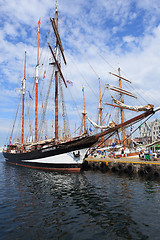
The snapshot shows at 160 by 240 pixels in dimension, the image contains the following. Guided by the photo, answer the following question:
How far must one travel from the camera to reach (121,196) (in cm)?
1127

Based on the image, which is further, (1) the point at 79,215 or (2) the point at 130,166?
(2) the point at 130,166

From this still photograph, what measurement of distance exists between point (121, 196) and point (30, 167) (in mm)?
22287

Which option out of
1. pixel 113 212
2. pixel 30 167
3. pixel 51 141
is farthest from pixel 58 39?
pixel 113 212

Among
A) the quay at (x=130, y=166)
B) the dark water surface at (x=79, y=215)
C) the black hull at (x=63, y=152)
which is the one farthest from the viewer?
the black hull at (x=63, y=152)

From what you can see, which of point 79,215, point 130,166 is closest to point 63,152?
point 130,166

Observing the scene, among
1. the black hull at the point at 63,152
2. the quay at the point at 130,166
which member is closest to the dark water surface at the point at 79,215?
the quay at the point at 130,166

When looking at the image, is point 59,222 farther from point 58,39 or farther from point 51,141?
point 58,39

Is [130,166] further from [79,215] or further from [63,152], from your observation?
[79,215]

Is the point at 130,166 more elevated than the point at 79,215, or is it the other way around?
the point at 130,166

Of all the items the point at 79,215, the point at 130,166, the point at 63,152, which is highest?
the point at 63,152

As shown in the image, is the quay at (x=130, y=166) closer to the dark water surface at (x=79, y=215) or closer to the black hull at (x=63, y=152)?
the black hull at (x=63, y=152)

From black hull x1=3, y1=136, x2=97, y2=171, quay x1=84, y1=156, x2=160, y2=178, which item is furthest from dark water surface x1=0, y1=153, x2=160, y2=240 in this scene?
black hull x1=3, y1=136, x2=97, y2=171

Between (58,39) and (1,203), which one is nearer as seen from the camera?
(1,203)

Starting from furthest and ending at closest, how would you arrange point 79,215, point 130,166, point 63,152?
1. point 63,152
2. point 130,166
3. point 79,215
